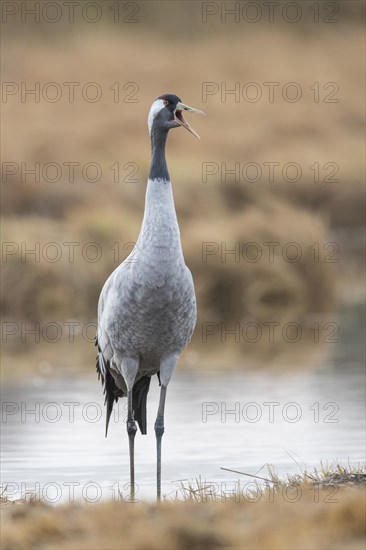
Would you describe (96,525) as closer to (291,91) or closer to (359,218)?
(359,218)

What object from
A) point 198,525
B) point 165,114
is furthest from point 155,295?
point 198,525

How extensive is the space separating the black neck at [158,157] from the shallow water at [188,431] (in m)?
2.29

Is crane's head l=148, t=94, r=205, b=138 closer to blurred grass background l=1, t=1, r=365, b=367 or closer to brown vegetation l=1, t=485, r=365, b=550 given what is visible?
brown vegetation l=1, t=485, r=365, b=550

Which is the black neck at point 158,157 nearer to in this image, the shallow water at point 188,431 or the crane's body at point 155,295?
the crane's body at point 155,295

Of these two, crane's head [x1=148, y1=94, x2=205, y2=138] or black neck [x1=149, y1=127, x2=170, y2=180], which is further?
crane's head [x1=148, y1=94, x2=205, y2=138]

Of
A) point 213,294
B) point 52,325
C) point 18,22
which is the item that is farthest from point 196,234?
point 18,22

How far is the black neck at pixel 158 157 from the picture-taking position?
9.77 metres

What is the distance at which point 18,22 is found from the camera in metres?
58.3

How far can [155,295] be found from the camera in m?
9.55

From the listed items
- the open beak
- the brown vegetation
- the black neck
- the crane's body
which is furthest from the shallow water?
the open beak

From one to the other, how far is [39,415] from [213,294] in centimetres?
916

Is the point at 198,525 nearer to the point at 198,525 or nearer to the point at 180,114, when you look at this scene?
the point at 198,525

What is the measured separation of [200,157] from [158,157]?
30937mm

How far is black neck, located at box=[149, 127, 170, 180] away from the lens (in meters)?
9.77
